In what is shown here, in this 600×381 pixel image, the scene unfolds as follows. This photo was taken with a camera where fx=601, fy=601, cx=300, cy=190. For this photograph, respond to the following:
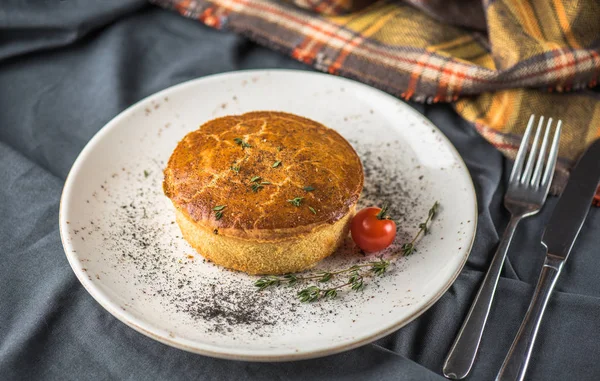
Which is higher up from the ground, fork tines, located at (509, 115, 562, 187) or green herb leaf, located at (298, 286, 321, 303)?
fork tines, located at (509, 115, 562, 187)

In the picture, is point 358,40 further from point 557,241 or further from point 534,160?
point 557,241

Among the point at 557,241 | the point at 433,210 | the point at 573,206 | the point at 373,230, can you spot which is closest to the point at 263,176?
the point at 373,230

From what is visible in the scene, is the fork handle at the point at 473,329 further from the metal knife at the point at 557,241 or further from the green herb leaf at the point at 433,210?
the green herb leaf at the point at 433,210

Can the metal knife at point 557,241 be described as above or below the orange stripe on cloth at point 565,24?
below

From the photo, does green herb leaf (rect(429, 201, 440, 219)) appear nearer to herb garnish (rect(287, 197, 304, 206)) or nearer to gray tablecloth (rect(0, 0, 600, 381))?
gray tablecloth (rect(0, 0, 600, 381))

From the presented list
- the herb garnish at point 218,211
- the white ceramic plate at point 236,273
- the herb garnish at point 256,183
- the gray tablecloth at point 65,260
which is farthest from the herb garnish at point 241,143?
the gray tablecloth at point 65,260

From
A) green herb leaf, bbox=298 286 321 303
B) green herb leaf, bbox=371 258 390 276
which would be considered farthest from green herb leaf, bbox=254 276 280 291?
green herb leaf, bbox=371 258 390 276
